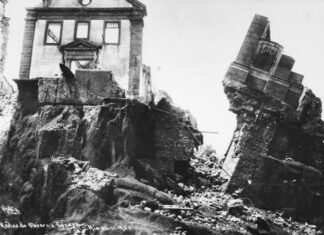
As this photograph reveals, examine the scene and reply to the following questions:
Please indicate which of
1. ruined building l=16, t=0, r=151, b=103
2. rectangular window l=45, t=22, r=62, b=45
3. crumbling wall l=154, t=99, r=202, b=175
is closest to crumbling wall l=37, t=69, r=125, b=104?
crumbling wall l=154, t=99, r=202, b=175

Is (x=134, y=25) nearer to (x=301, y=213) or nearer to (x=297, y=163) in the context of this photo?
(x=297, y=163)

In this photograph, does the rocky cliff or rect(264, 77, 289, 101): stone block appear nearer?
the rocky cliff

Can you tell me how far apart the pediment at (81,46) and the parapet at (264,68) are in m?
7.20

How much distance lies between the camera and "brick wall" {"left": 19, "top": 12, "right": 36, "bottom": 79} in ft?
78.6

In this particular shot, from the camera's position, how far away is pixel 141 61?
23.8 m

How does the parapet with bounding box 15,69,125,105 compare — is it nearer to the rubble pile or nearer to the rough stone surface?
the rubble pile

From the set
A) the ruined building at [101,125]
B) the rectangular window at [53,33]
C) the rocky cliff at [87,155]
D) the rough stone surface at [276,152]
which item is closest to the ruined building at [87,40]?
the rectangular window at [53,33]

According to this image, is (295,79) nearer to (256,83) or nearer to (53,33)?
(256,83)

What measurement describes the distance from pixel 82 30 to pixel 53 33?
1487 millimetres

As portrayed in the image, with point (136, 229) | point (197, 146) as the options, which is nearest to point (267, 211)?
point (197, 146)

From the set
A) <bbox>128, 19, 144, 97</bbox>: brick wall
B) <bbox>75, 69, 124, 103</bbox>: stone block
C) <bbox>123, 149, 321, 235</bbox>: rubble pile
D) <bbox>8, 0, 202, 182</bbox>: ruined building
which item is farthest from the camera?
<bbox>128, 19, 144, 97</bbox>: brick wall

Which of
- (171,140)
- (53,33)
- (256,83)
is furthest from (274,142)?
(53,33)

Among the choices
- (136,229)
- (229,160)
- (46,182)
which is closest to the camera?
(136,229)

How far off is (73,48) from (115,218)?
38.1 feet
